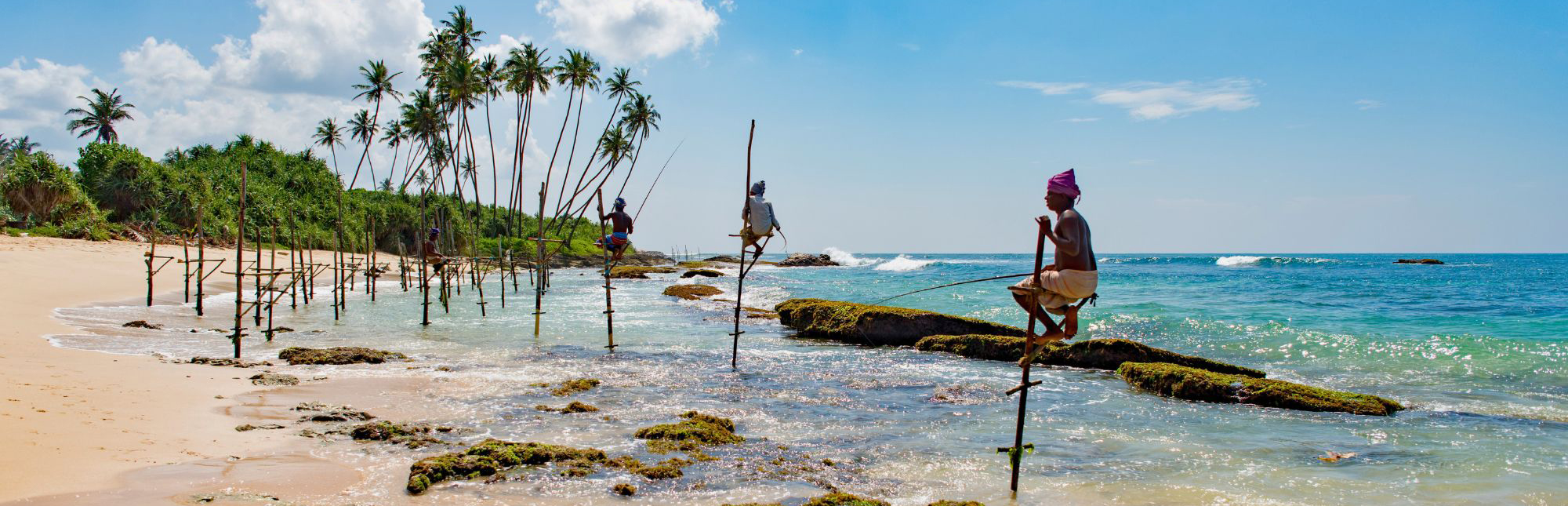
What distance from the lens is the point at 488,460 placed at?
6.17 meters

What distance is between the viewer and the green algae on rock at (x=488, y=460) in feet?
18.9

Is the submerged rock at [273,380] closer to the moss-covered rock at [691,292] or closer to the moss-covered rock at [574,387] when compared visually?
the moss-covered rock at [574,387]

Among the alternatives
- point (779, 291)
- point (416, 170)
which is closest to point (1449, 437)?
point (779, 291)

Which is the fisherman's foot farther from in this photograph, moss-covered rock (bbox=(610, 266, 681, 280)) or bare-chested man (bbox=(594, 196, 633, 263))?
moss-covered rock (bbox=(610, 266, 681, 280))

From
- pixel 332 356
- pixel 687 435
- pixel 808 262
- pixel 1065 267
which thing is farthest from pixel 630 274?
pixel 1065 267

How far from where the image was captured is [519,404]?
905 centimetres

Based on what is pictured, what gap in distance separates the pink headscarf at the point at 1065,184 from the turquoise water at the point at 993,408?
7.85 ft

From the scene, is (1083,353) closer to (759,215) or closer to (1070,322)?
(759,215)

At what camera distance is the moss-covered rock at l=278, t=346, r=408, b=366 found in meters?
11.5

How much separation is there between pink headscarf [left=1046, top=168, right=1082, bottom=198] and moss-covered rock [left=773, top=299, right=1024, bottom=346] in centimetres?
934

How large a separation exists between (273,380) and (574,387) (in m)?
3.56

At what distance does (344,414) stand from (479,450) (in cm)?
245

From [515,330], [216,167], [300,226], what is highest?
[216,167]

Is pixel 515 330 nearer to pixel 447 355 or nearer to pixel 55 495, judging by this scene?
pixel 447 355
